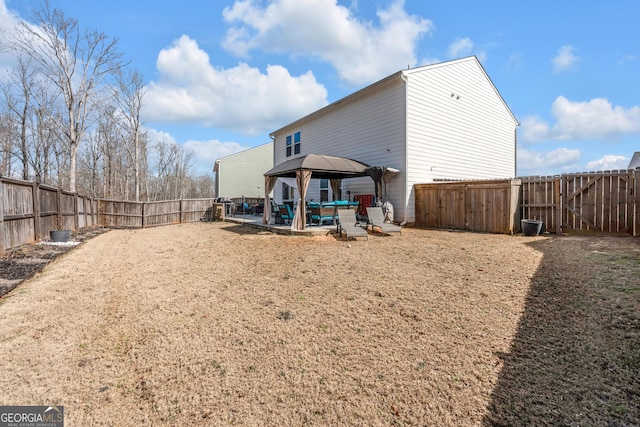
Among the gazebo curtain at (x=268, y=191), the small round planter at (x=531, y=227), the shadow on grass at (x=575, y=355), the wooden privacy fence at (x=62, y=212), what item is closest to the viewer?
the shadow on grass at (x=575, y=355)

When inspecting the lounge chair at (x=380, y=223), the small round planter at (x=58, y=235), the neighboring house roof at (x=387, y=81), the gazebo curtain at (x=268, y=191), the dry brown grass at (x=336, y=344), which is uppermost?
the neighboring house roof at (x=387, y=81)

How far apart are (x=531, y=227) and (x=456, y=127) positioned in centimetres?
641

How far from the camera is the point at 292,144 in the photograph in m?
19.3

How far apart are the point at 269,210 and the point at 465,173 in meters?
9.16

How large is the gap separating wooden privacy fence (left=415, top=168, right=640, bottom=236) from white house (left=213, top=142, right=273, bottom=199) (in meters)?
22.6

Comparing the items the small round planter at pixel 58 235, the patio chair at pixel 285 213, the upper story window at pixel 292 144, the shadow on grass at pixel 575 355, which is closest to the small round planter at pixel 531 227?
the shadow on grass at pixel 575 355

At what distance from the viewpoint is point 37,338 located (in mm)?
3203

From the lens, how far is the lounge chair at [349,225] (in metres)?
8.41

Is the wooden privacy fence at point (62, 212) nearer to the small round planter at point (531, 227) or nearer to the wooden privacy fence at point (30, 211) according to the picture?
the wooden privacy fence at point (30, 211)

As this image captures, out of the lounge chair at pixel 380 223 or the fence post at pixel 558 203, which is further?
the lounge chair at pixel 380 223

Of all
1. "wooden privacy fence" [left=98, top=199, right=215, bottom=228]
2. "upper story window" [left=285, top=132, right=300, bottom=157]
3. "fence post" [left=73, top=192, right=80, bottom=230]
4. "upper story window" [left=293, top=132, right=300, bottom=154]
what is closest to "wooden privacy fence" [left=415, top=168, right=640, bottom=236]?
"upper story window" [left=293, top=132, right=300, bottom=154]

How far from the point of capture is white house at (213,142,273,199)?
3025 cm

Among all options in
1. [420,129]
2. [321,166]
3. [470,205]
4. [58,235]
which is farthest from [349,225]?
[58,235]

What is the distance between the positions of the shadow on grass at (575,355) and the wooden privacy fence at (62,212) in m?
8.73
